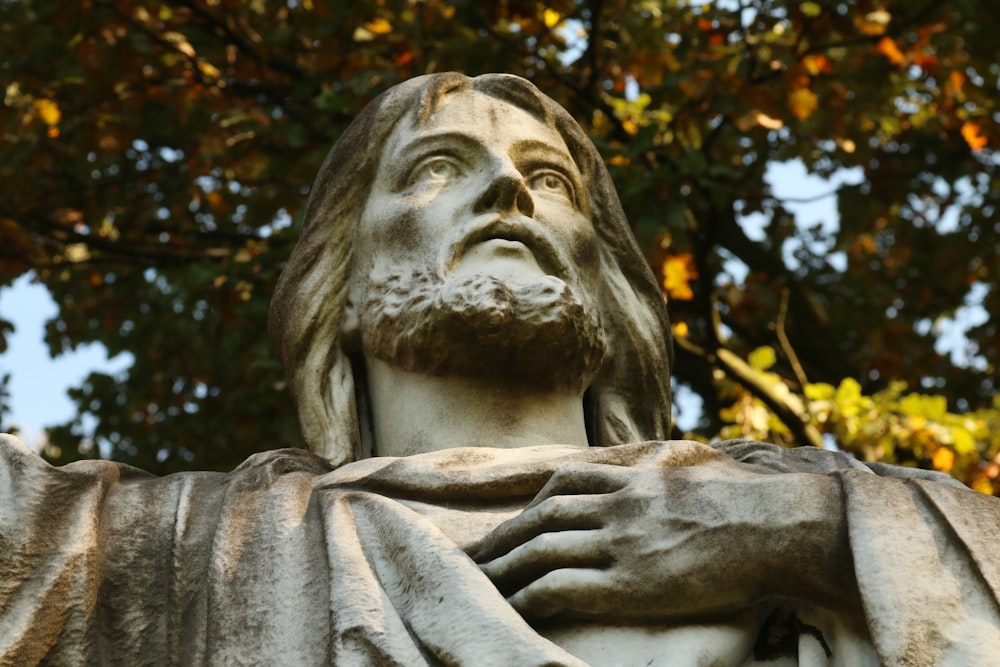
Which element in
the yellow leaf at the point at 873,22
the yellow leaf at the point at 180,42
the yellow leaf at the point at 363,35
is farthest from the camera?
the yellow leaf at the point at 873,22

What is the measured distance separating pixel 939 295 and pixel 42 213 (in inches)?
208

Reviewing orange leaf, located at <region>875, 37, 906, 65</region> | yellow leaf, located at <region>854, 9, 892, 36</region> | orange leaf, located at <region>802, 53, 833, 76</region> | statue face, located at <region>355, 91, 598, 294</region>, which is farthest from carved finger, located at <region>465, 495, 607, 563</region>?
orange leaf, located at <region>875, 37, 906, 65</region>

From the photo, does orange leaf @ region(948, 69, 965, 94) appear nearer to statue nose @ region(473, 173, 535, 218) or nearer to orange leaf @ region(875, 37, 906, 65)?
orange leaf @ region(875, 37, 906, 65)

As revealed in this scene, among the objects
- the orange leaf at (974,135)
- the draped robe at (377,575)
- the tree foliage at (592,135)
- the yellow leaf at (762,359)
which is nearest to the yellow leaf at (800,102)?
the tree foliage at (592,135)

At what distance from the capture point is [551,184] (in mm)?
5637

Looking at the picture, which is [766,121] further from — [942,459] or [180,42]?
[180,42]

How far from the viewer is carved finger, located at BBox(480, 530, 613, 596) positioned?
13.6ft

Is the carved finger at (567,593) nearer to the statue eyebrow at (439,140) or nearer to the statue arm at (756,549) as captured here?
the statue arm at (756,549)

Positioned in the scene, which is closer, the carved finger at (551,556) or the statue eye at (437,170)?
the carved finger at (551,556)

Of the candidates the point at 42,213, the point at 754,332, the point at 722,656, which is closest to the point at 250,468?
the point at 722,656

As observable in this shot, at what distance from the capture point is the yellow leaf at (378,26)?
10.1 m

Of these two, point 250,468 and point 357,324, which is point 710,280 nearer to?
point 357,324

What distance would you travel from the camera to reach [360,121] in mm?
5828

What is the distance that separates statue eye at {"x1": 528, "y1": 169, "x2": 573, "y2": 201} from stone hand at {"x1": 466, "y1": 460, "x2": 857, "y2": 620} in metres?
1.56
